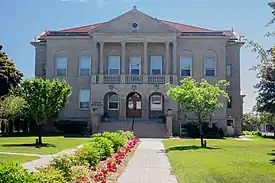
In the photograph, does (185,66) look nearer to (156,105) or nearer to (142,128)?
(156,105)

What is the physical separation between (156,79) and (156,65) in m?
2.28

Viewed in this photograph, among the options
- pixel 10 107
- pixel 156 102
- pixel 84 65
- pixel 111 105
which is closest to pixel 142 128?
pixel 156 102

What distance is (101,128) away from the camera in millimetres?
40750

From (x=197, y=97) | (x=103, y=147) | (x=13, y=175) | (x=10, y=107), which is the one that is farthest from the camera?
(x=10, y=107)

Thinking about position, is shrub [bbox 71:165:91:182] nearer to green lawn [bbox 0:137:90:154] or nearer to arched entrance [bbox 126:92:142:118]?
green lawn [bbox 0:137:90:154]

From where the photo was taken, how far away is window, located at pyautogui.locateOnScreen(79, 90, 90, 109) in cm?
4588

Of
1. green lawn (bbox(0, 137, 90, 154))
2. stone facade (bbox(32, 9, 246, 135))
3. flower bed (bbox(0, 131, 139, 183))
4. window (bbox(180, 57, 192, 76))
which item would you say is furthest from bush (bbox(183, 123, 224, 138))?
flower bed (bbox(0, 131, 139, 183))

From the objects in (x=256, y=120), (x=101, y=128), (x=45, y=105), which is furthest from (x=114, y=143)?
(x=256, y=120)

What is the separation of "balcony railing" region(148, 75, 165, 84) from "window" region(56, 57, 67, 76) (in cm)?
950

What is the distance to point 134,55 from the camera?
45.5 metres

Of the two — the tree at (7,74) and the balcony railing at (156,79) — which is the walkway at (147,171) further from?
the tree at (7,74)

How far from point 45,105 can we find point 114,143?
27.9 ft

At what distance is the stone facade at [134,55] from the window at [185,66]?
34 cm

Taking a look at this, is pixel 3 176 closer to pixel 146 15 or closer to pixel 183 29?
pixel 146 15
